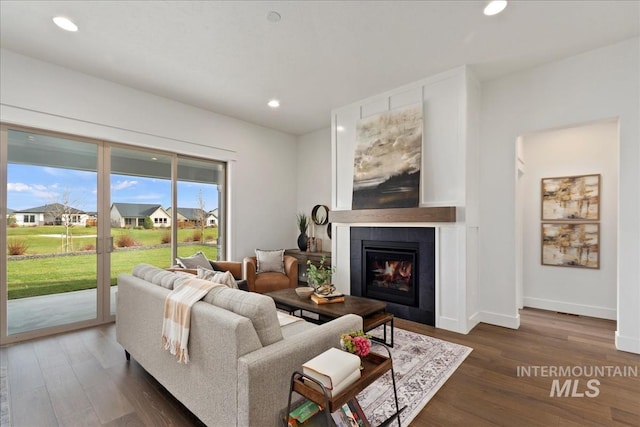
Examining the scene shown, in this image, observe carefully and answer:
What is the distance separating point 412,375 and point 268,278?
8.59ft

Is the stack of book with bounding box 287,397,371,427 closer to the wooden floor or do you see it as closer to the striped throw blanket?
the wooden floor

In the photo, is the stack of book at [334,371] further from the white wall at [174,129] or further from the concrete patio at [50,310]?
the white wall at [174,129]

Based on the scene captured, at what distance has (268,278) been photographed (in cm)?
453

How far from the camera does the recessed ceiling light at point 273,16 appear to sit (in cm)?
252

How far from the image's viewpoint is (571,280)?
4.02 m

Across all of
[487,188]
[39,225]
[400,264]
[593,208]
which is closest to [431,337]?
[400,264]

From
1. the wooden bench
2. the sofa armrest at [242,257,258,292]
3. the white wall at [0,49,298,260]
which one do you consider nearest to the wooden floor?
the wooden bench

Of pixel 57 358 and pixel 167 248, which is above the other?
pixel 167 248

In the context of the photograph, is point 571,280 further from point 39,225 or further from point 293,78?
point 39,225

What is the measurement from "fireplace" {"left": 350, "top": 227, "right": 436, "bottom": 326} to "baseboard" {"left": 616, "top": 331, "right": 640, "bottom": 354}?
1710 mm

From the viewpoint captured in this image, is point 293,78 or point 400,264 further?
point 400,264

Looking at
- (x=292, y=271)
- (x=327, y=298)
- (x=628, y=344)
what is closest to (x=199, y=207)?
(x=292, y=271)

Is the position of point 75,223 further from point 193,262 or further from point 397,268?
point 397,268

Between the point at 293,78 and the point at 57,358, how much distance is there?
3.83m
